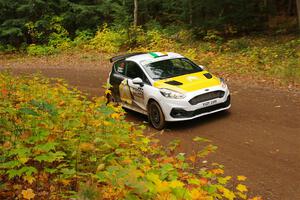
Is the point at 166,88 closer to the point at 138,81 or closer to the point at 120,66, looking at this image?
the point at 138,81

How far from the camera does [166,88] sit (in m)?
9.75

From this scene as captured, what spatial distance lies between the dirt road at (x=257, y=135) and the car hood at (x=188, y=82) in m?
0.99

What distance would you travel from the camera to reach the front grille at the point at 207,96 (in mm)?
9537

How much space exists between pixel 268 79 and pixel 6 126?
10.9m

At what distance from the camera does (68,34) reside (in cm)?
2773

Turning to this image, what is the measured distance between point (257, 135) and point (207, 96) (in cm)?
162

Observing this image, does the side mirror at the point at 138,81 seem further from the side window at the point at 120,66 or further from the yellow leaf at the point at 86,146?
the yellow leaf at the point at 86,146

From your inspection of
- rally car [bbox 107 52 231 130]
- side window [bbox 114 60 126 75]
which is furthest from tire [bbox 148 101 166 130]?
side window [bbox 114 60 126 75]

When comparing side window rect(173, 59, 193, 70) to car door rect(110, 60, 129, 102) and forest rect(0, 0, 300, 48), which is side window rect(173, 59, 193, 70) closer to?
car door rect(110, 60, 129, 102)

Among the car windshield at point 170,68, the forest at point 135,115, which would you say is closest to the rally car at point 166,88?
the car windshield at point 170,68

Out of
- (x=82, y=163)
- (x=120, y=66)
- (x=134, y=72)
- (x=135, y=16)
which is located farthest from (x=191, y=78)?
(x=135, y=16)

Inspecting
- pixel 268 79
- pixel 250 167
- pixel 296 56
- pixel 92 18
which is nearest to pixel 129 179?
pixel 250 167

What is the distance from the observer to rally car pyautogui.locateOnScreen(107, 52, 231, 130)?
9.58 m

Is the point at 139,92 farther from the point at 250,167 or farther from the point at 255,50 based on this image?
the point at 255,50
